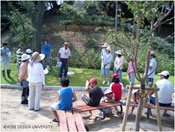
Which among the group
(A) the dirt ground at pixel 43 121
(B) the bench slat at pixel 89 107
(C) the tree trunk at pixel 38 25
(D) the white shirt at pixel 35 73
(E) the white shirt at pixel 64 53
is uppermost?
(C) the tree trunk at pixel 38 25

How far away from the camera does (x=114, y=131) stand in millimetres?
5590

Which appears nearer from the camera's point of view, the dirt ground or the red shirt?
the dirt ground

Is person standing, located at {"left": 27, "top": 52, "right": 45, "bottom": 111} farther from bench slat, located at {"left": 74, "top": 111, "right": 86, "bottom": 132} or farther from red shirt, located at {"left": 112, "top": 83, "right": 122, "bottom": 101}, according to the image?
red shirt, located at {"left": 112, "top": 83, "right": 122, "bottom": 101}

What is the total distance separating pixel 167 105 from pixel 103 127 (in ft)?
6.73

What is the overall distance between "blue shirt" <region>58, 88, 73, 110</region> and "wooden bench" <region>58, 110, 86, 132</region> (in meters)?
0.14

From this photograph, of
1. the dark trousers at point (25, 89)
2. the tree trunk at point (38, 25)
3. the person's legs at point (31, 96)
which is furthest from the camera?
the tree trunk at point (38, 25)

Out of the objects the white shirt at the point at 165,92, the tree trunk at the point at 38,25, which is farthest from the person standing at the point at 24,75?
the tree trunk at the point at 38,25

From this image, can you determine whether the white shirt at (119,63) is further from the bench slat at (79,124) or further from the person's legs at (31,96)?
the bench slat at (79,124)

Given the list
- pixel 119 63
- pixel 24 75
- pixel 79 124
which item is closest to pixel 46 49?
pixel 119 63

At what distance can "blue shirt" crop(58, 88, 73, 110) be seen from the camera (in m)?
5.66

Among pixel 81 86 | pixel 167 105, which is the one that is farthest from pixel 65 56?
pixel 167 105

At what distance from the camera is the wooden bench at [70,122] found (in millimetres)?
4871

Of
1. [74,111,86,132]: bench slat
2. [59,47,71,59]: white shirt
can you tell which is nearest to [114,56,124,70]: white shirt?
[59,47,71,59]: white shirt

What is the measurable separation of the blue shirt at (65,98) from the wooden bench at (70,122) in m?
A: 0.14
